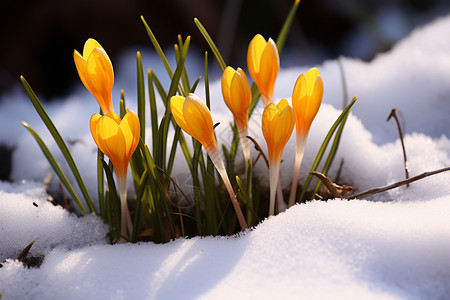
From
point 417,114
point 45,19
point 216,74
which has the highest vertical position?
point 45,19

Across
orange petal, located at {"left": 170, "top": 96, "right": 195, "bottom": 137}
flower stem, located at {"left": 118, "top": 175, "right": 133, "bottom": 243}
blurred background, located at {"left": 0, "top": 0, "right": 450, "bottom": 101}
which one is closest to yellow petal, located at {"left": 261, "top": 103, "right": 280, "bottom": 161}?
orange petal, located at {"left": 170, "top": 96, "right": 195, "bottom": 137}

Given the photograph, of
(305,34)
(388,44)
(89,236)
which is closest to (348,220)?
(89,236)

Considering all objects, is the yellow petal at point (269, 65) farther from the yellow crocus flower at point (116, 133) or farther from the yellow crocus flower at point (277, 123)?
the yellow crocus flower at point (116, 133)

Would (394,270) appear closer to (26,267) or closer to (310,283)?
(310,283)

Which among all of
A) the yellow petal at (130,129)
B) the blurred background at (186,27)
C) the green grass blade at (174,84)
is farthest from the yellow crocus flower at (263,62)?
the blurred background at (186,27)

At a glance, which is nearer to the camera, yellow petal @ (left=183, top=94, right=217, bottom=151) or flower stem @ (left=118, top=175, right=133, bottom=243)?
yellow petal @ (left=183, top=94, right=217, bottom=151)

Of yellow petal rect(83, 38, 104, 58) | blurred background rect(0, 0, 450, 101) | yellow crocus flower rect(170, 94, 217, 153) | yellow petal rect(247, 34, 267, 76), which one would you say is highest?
blurred background rect(0, 0, 450, 101)

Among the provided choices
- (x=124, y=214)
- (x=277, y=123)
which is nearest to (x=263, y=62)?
(x=277, y=123)

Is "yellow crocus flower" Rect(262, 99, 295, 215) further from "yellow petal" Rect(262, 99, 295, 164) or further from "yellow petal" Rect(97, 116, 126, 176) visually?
"yellow petal" Rect(97, 116, 126, 176)
